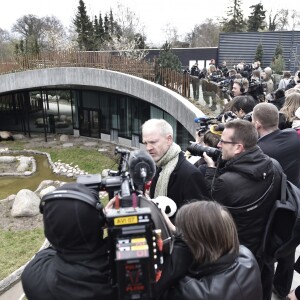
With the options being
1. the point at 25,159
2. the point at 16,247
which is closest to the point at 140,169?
the point at 16,247

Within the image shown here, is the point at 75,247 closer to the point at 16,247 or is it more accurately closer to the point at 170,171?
the point at 170,171

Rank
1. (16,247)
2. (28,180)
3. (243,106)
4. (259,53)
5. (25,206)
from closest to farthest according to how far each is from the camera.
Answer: (243,106) < (16,247) < (25,206) < (28,180) < (259,53)

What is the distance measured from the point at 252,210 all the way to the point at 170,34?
2303 inches

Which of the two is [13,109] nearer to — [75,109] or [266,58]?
[75,109]

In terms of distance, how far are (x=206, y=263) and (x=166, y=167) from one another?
129 centimetres

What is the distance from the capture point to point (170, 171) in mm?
2977

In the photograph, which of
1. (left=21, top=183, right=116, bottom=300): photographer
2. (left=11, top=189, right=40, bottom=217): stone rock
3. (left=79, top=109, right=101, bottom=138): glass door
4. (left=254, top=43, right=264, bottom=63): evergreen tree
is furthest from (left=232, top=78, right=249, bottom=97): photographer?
(left=254, top=43, right=264, bottom=63): evergreen tree

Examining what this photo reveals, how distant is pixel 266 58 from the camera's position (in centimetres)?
2578

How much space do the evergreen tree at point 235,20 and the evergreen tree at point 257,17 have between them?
1765 millimetres

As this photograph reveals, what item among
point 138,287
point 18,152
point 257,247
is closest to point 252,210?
point 257,247

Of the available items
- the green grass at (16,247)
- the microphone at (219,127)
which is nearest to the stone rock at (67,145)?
the green grass at (16,247)

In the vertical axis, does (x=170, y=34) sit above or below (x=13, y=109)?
above

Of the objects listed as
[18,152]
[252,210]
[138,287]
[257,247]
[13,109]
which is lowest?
[18,152]

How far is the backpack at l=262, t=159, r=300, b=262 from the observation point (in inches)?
106
